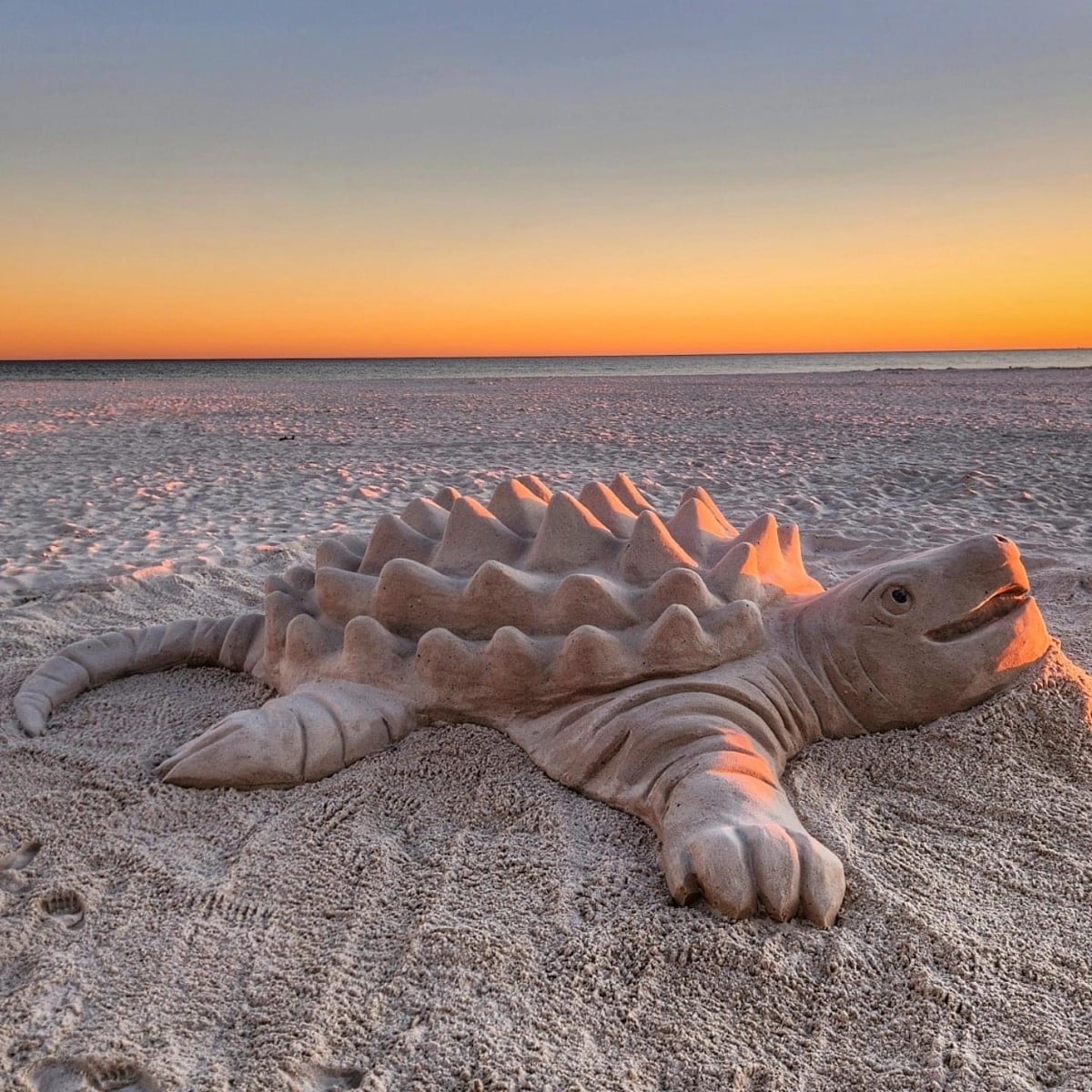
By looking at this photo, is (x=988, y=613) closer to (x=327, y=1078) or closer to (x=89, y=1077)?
(x=327, y=1078)

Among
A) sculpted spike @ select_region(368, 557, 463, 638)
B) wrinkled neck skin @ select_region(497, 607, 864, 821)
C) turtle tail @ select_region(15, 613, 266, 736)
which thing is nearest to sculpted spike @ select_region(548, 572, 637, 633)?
wrinkled neck skin @ select_region(497, 607, 864, 821)

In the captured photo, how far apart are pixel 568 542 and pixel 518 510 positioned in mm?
342

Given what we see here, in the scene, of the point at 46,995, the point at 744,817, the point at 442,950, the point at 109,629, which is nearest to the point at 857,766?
the point at 744,817

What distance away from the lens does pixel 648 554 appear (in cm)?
311

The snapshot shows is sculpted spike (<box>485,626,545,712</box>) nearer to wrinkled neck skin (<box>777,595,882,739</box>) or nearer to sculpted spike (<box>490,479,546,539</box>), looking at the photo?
sculpted spike (<box>490,479,546,539</box>)

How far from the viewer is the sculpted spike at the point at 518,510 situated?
11.2 ft

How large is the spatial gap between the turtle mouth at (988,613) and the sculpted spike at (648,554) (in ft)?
2.75

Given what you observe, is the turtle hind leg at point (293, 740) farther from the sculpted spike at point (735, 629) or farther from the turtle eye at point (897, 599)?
the turtle eye at point (897, 599)

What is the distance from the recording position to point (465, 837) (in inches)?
102

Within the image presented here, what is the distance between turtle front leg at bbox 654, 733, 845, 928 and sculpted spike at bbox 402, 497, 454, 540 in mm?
1500

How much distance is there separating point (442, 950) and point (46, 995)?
86 centimetres

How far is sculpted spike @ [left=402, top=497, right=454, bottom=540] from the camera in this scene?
3.53 m

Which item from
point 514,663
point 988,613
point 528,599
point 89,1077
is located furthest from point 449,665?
point 988,613

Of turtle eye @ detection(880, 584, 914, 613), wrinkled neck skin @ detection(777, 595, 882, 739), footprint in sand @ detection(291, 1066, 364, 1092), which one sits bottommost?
footprint in sand @ detection(291, 1066, 364, 1092)
